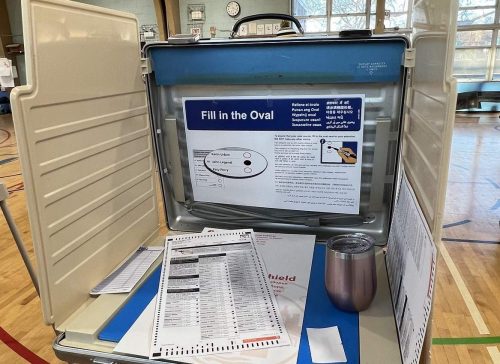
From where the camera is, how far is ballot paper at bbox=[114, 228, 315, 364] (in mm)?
604

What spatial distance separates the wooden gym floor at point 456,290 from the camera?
5.09 feet

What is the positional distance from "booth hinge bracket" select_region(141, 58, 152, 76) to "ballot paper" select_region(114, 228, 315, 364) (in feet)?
1.36

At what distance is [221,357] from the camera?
60cm

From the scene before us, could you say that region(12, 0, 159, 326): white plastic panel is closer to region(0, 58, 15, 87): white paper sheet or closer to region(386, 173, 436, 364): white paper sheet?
region(386, 173, 436, 364): white paper sheet

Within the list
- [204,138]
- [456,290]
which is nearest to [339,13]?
[456,290]

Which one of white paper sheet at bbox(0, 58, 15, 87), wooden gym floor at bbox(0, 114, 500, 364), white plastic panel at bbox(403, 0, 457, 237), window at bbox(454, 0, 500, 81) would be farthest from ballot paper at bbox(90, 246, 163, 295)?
window at bbox(454, 0, 500, 81)

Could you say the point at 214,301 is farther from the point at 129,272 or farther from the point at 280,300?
the point at 129,272

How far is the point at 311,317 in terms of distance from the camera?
701mm

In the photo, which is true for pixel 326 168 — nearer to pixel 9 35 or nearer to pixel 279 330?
pixel 279 330

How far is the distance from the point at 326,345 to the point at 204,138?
568 mm

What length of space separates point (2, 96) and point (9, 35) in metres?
1.46

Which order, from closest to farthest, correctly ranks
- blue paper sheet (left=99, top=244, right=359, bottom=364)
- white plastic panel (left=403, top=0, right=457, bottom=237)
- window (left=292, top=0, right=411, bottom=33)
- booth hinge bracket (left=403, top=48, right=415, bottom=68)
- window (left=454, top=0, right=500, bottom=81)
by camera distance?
white plastic panel (left=403, top=0, right=457, bottom=237) < blue paper sheet (left=99, top=244, right=359, bottom=364) < booth hinge bracket (left=403, top=48, right=415, bottom=68) < window (left=292, top=0, right=411, bottom=33) < window (left=454, top=0, right=500, bottom=81)

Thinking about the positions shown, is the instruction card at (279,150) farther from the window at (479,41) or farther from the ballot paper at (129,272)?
the window at (479,41)

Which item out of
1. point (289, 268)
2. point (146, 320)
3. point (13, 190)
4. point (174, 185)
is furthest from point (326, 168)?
point (13, 190)
